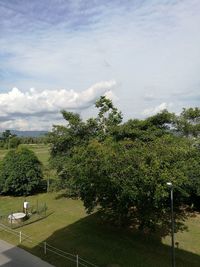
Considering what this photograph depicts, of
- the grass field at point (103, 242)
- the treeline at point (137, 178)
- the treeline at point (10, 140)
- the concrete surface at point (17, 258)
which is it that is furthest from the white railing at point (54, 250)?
the treeline at point (10, 140)

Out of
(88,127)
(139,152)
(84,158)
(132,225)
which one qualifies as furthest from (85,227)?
(88,127)

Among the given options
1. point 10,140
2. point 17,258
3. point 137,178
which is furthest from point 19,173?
point 10,140

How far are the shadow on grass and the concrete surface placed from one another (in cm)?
56

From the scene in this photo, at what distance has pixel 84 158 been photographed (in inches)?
958

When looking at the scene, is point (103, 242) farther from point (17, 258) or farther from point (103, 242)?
point (17, 258)

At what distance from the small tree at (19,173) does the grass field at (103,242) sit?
9.82 metres

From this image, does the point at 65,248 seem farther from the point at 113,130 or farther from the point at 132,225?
the point at 113,130

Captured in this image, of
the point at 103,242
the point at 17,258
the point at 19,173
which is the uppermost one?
the point at 19,173

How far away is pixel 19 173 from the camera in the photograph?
1550 inches

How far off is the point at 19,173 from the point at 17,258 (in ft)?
65.0

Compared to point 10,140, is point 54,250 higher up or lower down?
lower down

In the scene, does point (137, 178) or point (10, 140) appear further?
point (10, 140)

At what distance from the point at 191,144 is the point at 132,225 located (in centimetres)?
967

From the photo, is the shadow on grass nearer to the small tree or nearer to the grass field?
the grass field
